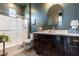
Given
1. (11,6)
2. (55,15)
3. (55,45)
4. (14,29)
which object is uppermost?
(11,6)

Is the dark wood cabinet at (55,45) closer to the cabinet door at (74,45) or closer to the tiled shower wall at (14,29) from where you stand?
the cabinet door at (74,45)

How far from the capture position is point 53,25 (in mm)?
2264

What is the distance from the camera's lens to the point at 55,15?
2271mm

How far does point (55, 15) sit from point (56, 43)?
1.84 ft

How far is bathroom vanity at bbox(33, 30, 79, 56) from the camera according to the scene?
81.5 inches

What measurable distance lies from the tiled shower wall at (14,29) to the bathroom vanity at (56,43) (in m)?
0.27

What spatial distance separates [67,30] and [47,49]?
0.56m

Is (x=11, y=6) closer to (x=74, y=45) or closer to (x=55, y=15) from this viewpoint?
(x=55, y=15)

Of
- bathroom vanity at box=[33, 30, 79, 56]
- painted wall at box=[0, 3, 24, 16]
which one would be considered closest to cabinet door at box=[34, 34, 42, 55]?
bathroom vanity at box=[33, 30, 79, 56]

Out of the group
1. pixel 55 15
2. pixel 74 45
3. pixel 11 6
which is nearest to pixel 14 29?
pixel 11 6

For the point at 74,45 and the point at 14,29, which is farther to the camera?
the point at 14,29

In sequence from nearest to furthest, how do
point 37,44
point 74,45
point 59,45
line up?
1. point 74,45
2. point 59,45
3. point 37,44

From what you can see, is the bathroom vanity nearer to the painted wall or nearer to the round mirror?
the round mirror

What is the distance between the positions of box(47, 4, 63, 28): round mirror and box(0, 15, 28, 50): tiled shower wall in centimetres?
54
